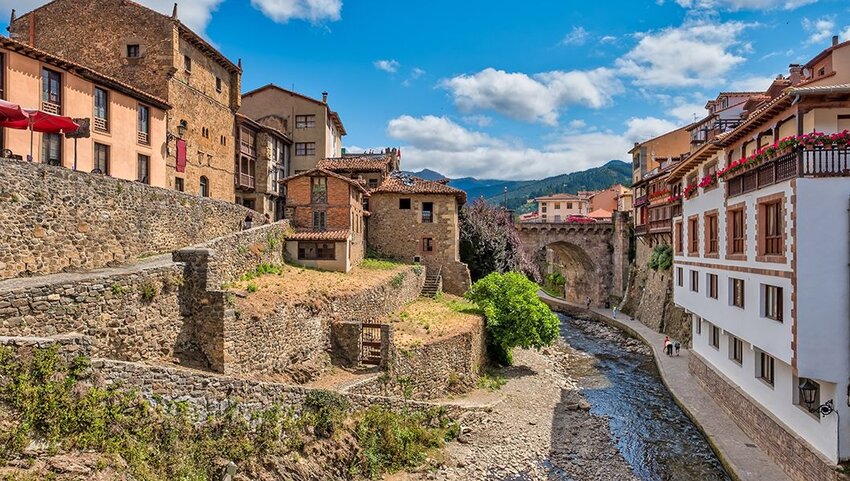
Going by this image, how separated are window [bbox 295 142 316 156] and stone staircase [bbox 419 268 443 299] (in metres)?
15.8

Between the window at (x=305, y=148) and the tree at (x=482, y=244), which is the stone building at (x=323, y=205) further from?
the window at (x=305, y=148)

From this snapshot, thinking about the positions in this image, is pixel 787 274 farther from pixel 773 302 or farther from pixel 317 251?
pixel 317 251

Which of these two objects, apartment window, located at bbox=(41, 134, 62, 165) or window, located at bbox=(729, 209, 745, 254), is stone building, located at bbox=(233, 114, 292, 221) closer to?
apartment window, located at bbox=(41, 134, 62, 165)

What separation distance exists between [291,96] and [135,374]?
3495cm

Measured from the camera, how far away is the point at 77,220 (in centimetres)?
1502

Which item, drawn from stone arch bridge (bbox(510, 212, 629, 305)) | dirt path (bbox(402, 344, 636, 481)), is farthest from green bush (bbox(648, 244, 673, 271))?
dirt path (bbox(402, 344, 636, 481))

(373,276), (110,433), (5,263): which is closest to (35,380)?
(110,433)

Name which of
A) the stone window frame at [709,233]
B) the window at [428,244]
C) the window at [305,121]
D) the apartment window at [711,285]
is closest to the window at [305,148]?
the window at [305,121]

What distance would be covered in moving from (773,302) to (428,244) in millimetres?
22628

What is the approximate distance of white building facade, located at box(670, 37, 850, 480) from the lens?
12.4 metres

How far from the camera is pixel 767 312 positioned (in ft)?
50.7

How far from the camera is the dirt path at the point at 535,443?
16172 millimetres

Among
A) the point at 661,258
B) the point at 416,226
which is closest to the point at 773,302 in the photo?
the point at 416,226

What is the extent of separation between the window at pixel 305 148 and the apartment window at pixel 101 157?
70.1 ft
